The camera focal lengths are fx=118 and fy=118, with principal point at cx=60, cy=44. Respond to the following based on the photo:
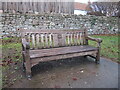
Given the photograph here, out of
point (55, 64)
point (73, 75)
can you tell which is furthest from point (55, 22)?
point (73, 75)

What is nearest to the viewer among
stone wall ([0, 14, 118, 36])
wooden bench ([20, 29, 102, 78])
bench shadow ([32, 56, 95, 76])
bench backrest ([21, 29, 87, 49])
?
wooden bench ([20, 29, 102, 78])

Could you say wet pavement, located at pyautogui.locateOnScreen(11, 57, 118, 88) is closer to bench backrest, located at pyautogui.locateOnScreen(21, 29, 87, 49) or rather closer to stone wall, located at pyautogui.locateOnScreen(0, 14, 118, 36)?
bench backrest, located at pyautogui.locateOnScreen(21, 29, 87, 49)

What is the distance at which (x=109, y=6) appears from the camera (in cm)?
1288

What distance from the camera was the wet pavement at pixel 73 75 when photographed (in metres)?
2.49

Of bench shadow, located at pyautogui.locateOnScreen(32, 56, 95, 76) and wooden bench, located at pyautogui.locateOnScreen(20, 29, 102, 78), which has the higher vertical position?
wooden bench, located at pyautogui.locateOnScreen(20, 29, 102, 78)

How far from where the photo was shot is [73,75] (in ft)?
9.56

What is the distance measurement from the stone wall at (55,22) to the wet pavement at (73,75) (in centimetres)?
416

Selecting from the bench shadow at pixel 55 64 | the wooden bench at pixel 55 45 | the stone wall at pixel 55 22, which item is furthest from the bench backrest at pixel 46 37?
the stone wall at pixel 55 22

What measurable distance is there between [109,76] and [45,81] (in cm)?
155

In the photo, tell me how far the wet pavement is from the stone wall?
164 inches

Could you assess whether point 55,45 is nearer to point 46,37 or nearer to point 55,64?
point 46,37

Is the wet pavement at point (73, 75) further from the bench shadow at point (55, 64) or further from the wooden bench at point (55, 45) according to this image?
the wooden bench at point (55, 45)

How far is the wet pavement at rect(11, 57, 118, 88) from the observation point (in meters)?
2.49

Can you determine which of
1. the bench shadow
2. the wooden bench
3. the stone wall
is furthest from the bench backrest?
the stone wall
